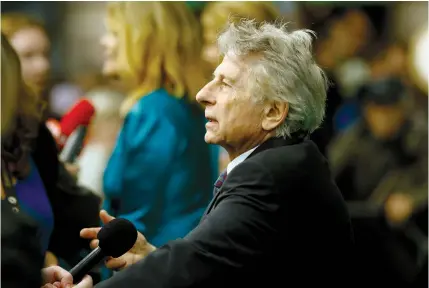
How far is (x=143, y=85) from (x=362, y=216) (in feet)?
3.78

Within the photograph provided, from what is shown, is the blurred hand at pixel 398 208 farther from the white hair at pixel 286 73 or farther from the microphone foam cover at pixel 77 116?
the white hair at pixel 286 73

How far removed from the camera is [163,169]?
2246 millimetres

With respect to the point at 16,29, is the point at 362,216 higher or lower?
lower

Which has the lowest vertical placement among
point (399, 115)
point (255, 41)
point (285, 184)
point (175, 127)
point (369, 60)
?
point (399, 115)

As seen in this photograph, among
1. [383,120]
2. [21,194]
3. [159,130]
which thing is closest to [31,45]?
[159,130]

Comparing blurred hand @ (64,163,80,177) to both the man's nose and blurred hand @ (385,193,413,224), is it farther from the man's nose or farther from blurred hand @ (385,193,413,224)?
blurred hand @ (385,193,413,224)

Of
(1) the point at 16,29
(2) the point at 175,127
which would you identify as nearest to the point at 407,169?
(2) the point at 175,127

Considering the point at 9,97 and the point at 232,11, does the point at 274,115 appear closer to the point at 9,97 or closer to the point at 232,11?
the point at 9,97

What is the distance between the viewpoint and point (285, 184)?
140cm

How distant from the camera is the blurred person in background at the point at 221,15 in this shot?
228 cm

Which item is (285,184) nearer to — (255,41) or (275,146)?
(275,146)

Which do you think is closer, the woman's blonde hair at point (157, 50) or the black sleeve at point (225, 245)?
the black sleeve at point (225, 245)

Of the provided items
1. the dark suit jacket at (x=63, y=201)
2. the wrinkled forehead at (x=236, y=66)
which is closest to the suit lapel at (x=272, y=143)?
the wrinkled forehead at (x=236, y=66)

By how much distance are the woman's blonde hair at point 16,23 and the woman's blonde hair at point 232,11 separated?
1.49ft
